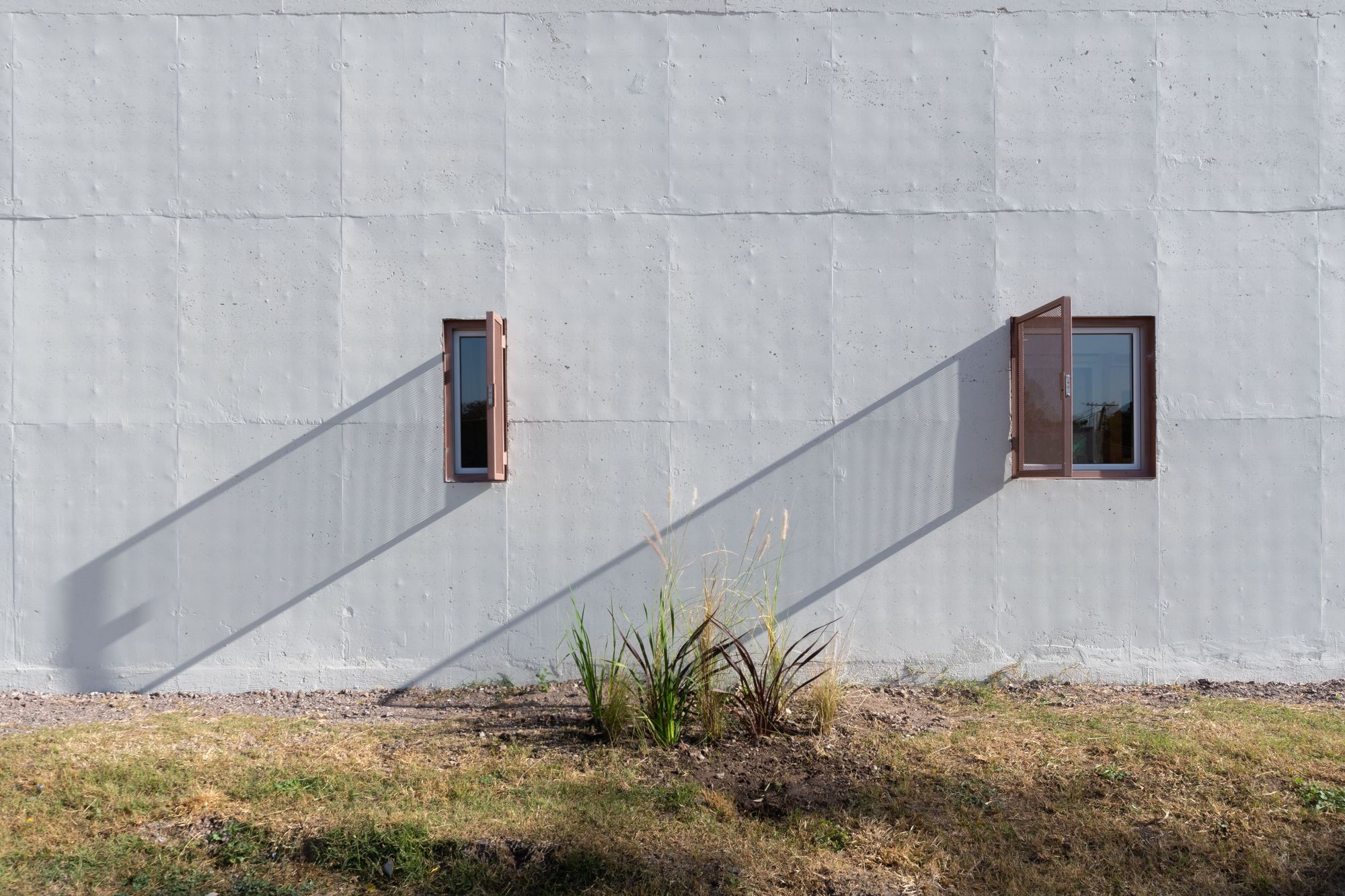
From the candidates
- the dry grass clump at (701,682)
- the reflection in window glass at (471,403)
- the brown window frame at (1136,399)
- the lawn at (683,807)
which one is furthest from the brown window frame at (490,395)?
the brown window frame at (1136,399)

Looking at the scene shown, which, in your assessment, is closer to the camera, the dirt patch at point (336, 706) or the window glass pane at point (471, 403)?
the dirt patch at point (336, 706)

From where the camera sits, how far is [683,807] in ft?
11.1

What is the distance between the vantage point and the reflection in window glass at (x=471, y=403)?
523cm

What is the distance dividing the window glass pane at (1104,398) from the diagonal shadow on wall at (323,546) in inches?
20.9

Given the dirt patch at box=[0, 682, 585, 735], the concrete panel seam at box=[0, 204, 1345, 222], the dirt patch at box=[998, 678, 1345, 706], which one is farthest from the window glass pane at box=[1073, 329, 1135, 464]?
the dirt patch at box=[0, 682, 585, 735]

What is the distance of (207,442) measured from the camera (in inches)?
203

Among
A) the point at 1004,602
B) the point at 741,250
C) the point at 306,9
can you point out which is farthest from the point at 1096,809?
the point at 306,9

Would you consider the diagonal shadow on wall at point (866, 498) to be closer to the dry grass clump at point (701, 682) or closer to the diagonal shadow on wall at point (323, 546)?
the diagonal shadow on wall at point (323, 546)

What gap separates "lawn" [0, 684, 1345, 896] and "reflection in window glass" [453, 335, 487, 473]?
5.09 feet

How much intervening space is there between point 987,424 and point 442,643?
3.45 metres

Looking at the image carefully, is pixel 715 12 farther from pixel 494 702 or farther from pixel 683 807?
pixel 683 807

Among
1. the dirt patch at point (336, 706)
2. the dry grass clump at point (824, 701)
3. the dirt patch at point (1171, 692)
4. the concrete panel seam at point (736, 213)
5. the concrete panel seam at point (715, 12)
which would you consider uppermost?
the concrete panel seam at point (715, 12)

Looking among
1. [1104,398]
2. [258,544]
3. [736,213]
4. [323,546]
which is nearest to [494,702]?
[323,546]

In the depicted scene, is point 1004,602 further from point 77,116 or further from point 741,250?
point 77,116
